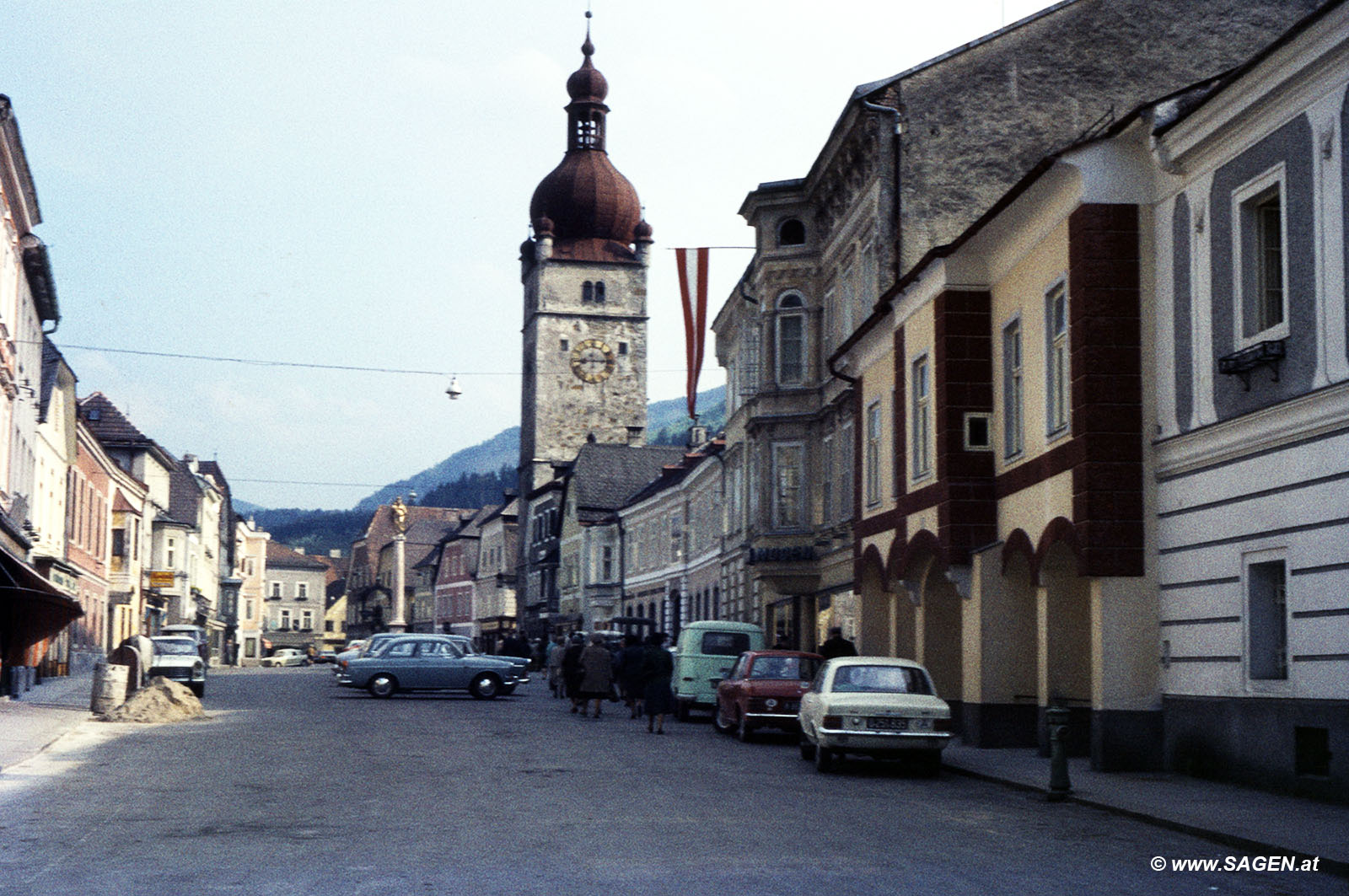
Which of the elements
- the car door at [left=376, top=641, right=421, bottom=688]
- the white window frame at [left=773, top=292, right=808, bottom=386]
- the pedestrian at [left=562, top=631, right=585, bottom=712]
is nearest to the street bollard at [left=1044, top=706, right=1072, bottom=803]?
the pedestrian at [left=562, top=631, right=585, bottom=712]

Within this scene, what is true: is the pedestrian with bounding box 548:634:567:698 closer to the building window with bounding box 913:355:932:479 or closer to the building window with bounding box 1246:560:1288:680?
the building window with bounding box 913:355:932:479

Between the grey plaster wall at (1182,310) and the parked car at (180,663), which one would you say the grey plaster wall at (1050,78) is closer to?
the grey plaster wall at (1182,310)

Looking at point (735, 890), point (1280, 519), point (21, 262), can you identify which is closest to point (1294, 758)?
point (1280, 519)

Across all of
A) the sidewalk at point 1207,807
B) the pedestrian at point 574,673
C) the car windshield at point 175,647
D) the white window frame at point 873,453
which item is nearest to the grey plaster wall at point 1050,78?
the white window frame at point 873,453

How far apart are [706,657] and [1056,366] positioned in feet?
39.6

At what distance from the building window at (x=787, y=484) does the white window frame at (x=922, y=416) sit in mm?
12541

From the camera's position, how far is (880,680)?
19891 mm

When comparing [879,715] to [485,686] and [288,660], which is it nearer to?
[485,686]

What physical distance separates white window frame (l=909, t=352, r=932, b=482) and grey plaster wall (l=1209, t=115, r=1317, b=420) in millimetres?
8358

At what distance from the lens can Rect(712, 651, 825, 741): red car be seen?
25.1 metres

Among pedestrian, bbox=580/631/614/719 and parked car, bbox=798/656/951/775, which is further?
pedestrian, bbox=580/631/614/719

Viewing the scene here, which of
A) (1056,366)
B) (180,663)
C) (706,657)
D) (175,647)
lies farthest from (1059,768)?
(175,647)

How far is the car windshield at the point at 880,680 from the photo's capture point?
64.8ft

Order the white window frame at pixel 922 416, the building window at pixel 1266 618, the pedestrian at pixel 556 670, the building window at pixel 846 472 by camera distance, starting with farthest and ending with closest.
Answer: the pedestrian at pixel 556 670, the building window at pixel 846 472, the white window frame at pixel 922 416, the building window at pixel 1266 618
